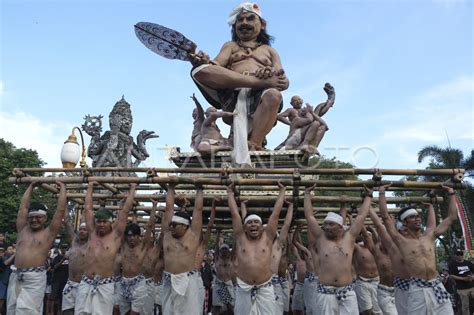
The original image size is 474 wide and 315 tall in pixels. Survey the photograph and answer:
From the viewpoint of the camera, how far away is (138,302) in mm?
7754

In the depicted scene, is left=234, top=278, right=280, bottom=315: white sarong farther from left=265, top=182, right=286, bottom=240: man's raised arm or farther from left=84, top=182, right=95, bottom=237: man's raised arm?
left=84, top=182, right=95, bottom=237: man's raised arm

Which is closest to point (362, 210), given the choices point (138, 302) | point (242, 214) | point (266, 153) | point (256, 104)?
point (242, 214)

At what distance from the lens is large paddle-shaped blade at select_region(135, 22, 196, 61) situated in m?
7.21

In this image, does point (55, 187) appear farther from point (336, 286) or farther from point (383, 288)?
point (383, 288)

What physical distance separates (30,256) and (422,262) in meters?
5.51

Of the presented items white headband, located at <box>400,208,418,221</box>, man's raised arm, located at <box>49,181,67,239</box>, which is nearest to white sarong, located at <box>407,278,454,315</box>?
white headband, located at <box>400,208,418,221</box>

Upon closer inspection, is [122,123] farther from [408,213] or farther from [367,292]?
[408,213]

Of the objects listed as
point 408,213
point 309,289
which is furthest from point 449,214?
point 309,289

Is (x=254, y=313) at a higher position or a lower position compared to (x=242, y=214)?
lower

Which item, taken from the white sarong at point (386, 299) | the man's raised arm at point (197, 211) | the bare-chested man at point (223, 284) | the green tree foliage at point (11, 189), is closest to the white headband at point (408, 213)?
the white sarong at point (386, 299)

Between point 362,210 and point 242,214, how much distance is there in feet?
5.52

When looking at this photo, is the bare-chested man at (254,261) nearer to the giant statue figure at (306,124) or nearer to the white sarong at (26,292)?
the giant statue figure at (306,124)

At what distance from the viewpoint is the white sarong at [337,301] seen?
553cm

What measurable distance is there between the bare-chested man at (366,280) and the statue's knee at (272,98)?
9.50 ft
